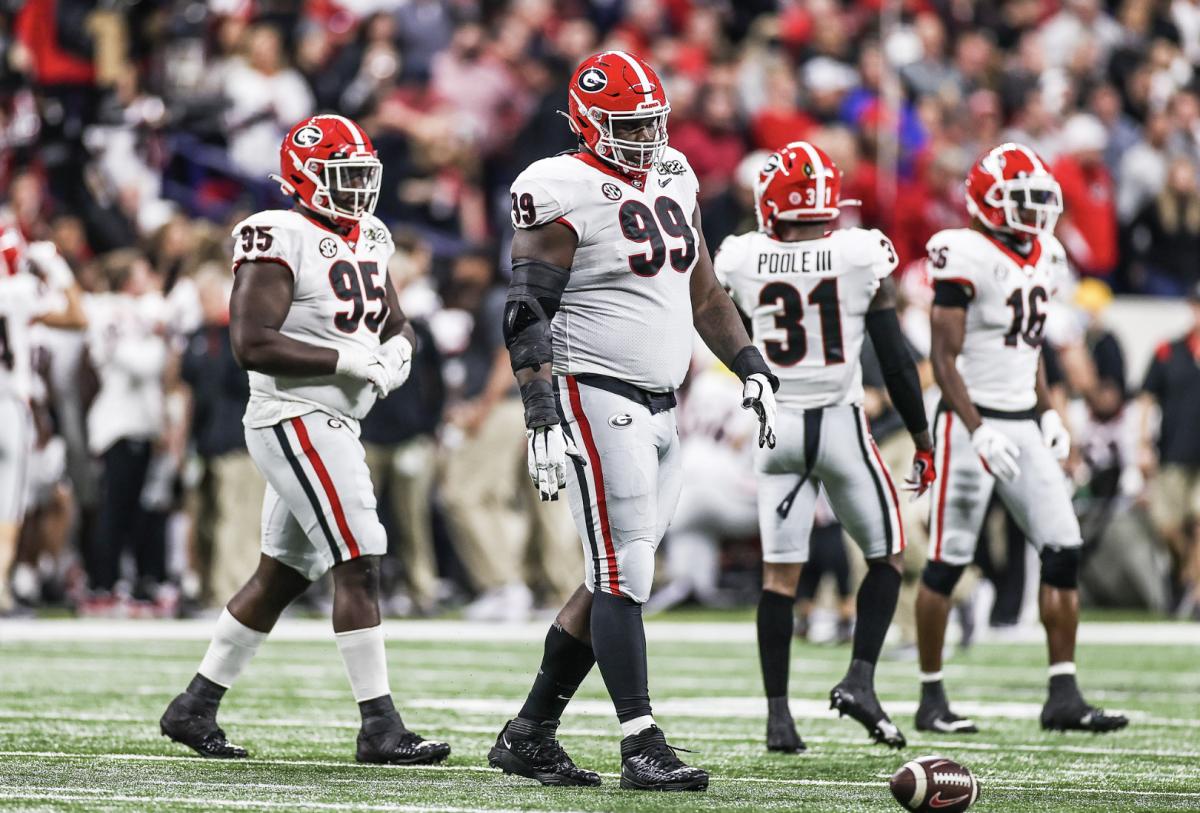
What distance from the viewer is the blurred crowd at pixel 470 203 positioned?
41.5ft

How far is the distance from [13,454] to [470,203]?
5344 mm

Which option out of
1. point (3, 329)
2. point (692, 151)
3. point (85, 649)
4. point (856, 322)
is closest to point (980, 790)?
point (856, 322)

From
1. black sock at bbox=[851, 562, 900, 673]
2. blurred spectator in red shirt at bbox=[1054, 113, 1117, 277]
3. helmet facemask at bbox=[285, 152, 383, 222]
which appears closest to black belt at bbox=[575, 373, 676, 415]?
helmet facemask at bbox=[285, 152, 383, 222]

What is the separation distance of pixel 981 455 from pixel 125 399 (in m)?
6.58

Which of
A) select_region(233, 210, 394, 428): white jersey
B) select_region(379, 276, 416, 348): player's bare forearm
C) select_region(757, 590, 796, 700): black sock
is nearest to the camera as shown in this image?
select_region(233, 210, 394, 428): white jersey

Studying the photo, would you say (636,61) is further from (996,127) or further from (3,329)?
(996,127)

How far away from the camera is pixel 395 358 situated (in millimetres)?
6305

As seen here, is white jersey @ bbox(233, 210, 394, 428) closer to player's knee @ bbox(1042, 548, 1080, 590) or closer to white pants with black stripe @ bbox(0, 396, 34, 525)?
player's knee @ bbox(1042, 548, 1080, 590)

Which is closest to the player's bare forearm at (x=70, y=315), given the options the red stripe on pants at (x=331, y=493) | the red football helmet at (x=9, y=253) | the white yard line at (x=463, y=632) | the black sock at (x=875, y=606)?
the red football helmet at (x=9, y=253)

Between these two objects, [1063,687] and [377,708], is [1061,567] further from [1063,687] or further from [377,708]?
[377,708]

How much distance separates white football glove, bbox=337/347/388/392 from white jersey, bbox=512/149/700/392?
651 millimetres

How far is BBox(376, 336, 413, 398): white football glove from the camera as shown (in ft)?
20.5

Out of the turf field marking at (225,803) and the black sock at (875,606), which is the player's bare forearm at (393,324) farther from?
the turf field marking at (225,803)

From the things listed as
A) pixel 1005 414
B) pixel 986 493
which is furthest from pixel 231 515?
pixel 1005 414
